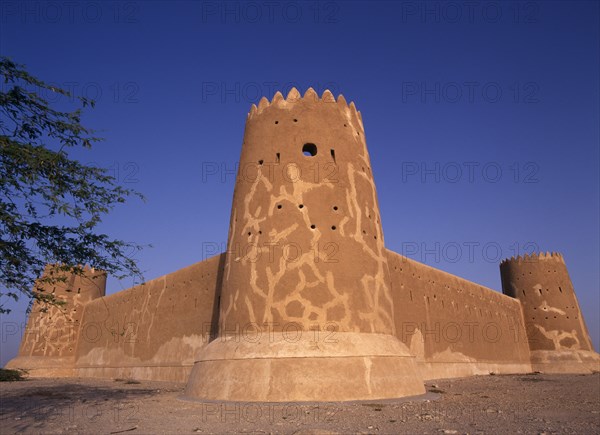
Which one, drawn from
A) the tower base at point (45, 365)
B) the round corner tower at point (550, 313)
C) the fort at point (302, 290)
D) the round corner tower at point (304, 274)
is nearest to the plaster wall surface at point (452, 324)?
the fort at point (302, 290)

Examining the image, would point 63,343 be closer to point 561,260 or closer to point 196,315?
point 196,315

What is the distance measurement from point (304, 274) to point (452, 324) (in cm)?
1273

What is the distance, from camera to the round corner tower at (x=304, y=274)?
8125 mm

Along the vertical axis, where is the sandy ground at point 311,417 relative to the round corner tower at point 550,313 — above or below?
below

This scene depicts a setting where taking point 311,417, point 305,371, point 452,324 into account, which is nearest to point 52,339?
point 452,324

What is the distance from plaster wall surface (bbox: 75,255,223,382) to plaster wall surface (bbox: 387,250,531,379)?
690 centimetres

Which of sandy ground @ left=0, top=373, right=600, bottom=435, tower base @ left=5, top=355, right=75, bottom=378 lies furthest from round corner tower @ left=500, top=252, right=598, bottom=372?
tower base @ left=5, top=355, right=75, bottom=378

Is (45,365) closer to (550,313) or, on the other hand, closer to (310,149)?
(310,149)

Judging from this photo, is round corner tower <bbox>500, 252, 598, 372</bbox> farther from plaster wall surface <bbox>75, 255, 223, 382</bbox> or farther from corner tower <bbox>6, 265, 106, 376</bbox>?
corner tower <bbox>6, 265, 106, 376</bbox>

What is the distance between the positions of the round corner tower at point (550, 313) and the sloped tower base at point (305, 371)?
2110cm

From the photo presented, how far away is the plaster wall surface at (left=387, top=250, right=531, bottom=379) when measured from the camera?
53.6 feet

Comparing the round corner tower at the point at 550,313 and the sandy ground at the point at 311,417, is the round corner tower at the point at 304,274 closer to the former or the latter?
the sandy ground at the point at 311,417

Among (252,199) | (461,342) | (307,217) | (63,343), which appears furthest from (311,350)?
(63,343)

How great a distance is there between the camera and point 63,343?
82.8ft
